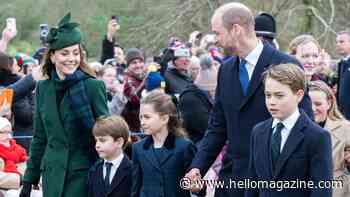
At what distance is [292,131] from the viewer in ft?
20.2

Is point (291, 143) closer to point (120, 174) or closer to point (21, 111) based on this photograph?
point (120, 174)

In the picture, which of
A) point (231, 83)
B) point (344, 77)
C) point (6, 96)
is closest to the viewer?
point (231, 83)

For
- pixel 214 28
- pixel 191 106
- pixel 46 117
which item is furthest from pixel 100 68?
pixel 214 28

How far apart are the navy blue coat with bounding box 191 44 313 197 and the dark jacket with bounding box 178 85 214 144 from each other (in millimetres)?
1692

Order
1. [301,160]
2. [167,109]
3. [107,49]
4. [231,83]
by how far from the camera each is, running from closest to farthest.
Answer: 1. [301,160]
2. [231,83]
3. [167,109]
4. [107,49]

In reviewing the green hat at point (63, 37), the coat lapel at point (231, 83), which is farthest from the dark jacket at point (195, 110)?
the coat lapel at point (231, 83)

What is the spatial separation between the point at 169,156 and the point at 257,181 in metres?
1.58

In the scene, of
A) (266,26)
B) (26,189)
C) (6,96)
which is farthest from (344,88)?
(26,189)

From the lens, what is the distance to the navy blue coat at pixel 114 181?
26.0 ft

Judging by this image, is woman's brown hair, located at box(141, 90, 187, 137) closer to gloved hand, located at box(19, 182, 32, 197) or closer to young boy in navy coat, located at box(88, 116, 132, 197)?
young boy in navy coat, located at box(88, 116, 132, 197)

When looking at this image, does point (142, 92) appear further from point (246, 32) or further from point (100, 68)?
point (246, 32)

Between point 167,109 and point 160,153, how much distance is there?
0.44 meters

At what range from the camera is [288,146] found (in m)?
6.11

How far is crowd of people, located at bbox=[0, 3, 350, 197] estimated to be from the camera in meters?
6.21
